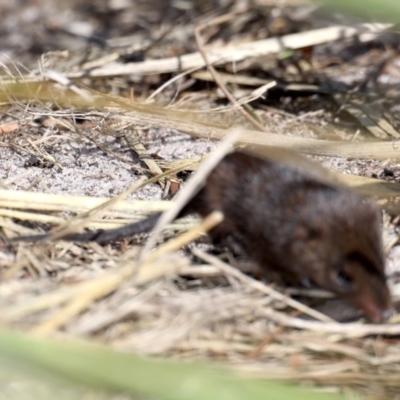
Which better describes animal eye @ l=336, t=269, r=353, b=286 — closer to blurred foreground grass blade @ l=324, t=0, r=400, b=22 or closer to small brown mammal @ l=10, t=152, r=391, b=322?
small brown mammal @ l=10, t=152, r=391, b=322

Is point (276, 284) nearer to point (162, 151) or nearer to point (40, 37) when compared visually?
point (162, 151)

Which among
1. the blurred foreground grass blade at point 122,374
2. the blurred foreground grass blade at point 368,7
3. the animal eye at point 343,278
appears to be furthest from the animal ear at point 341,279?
the blurred foreground grass blade at point 368,7

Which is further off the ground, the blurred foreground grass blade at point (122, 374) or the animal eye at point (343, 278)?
the blurred foreground grass blade at point (122, 374)

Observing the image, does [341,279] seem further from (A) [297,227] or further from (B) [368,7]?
(B) [368,7]

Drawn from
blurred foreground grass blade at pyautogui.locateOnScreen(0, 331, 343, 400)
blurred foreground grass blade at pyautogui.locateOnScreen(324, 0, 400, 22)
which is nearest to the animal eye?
blurred foreground grass blade at pyautogui.locateOnScreen(0, 331, 343, 400)

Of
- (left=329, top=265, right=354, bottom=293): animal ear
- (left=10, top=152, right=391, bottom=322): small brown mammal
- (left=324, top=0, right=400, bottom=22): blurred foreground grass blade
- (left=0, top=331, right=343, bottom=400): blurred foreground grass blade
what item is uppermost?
(left=324, top=0, right=400, bottom=22): blurred foreground grass blade

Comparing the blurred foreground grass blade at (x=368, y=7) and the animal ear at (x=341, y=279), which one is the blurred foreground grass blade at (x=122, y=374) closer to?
the animal ear at (x=341, y=279)

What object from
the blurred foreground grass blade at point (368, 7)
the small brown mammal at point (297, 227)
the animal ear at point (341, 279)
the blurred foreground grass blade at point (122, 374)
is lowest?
the animal ear at point (341, 279)
